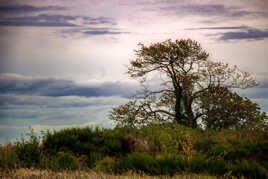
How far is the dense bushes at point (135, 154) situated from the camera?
8.10 metres

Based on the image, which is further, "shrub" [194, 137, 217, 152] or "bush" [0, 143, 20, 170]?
"shrub" [194, 137, 217, 152]

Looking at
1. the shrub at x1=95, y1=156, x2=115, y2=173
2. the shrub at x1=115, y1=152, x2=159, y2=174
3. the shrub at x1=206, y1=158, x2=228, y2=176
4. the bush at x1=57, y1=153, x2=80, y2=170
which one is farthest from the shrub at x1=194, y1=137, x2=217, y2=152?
the bush at x1=57, y1=153, x2=80, y2=170

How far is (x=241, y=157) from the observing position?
10.2 meters

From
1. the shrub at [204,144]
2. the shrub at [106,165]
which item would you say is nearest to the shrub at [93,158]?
the shrub at [106,165]

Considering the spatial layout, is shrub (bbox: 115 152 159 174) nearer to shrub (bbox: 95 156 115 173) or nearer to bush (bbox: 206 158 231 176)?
shrub (bbox: 95 156 115 173)

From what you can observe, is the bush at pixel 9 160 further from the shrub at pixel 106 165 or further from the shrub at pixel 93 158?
the shrub at pixel 106 165

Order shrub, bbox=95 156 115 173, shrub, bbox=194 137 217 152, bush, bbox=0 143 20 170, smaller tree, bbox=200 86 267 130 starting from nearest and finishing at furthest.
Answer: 1. shrub, bbox=95 156 115 173
2. bush, bbox=0 143 20 170
3. shrub, bbox=194 137 217 152
4. smaller tree, bbox=200 86 267 130

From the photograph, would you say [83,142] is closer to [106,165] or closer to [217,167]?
[106,165]

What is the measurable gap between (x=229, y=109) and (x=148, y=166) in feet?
37.3

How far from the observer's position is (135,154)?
908 cm

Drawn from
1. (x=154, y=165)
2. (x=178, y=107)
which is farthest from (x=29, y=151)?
(x=178, y=107)

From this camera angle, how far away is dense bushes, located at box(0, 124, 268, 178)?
319 inches

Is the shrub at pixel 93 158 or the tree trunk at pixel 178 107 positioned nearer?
the shrub at pixel 93 158

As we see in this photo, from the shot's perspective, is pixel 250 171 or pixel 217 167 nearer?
pixel 250 171
